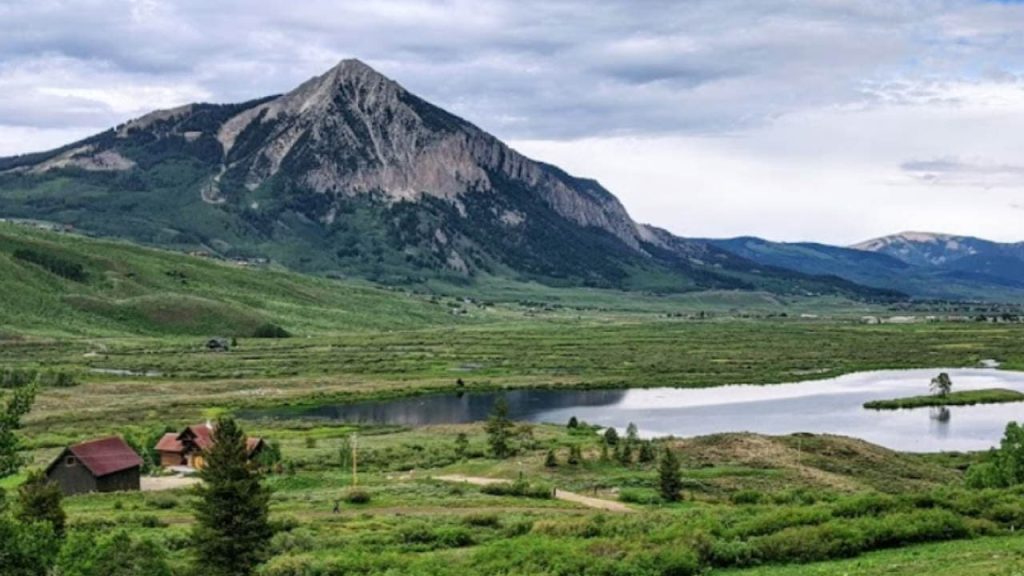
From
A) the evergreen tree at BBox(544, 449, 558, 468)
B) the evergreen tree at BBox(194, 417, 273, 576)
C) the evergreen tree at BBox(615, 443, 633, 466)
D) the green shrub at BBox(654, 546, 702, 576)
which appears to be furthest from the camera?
the evergreen tree at BBox(615, 443, 633, 466)

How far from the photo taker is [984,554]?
29.1m

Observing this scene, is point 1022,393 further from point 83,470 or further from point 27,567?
point 27,567

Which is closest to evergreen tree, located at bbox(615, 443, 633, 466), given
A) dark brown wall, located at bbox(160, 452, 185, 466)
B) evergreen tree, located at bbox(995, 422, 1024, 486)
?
evergreen tree, located at bbox(995, 422, 1024, 486)

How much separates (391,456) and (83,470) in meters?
22.8

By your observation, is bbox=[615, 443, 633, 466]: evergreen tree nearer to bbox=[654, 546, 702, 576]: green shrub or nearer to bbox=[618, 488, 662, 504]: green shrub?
bbox=[618, 488, 662, 504]: green shrub

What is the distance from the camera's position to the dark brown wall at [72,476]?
6191cm

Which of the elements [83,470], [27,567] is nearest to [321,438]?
[83,470]

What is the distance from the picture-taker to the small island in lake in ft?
375

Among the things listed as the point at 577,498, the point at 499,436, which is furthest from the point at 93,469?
the point at 577,498

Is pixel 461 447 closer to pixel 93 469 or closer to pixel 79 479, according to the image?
pixel 93 469

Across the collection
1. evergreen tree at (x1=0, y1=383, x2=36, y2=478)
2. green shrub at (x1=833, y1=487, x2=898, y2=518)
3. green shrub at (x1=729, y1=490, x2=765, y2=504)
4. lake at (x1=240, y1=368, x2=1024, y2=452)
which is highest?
evergreen tree at (x1=0, y1=383, x2=36, y2=478)

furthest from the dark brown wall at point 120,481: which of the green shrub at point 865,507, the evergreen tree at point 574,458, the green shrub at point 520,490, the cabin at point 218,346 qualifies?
the cabin at point 218,346

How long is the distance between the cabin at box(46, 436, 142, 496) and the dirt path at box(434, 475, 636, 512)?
20097 mm

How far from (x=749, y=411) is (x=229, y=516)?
89.3 m
